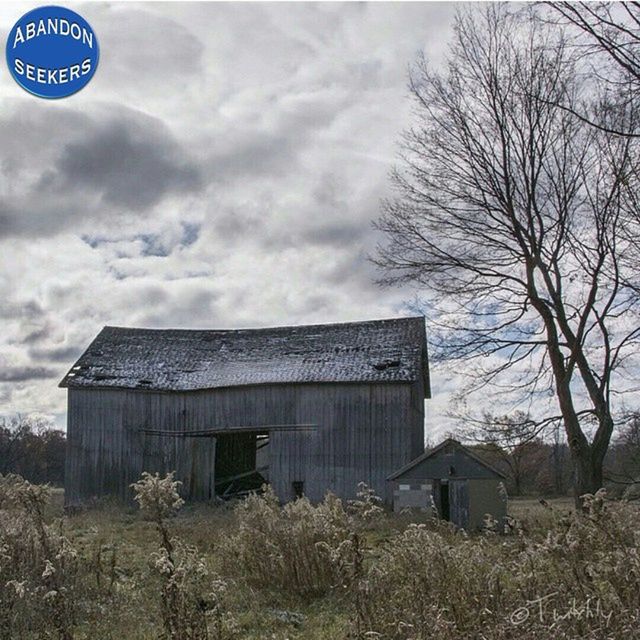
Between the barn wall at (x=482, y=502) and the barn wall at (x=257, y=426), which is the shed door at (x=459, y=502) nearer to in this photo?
the barn wall at (x=482, y=502)

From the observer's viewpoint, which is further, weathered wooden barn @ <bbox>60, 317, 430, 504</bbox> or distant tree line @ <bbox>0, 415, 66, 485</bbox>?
distant tree line @ <bbox>0, 415, 66, 485</bbox>

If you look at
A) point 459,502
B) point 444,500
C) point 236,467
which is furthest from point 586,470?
point 236,467

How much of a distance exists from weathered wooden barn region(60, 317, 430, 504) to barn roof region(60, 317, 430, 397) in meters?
0.06

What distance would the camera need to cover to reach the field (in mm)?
5199

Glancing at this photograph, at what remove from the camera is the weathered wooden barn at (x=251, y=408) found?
26703 millimetres

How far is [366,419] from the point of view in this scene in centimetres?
2672

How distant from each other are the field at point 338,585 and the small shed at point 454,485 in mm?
9613

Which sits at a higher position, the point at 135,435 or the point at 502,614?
the point at 135,435

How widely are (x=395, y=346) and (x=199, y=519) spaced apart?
30.3 ft

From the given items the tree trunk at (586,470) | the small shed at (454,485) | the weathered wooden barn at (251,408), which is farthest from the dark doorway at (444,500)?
the weathered wooden barn at (251,408)

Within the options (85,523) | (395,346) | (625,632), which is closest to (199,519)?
(85,523)

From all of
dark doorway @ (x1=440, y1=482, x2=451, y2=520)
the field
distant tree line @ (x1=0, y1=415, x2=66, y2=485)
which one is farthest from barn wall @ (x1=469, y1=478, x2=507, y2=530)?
distant tree line @ (x1=0, y1=415, x2=66, y2=485)

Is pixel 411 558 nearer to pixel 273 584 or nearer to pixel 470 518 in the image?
pixel 273 584

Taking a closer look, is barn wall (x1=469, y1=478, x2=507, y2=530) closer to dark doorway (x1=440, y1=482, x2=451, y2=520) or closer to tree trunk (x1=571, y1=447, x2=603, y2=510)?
dark doorway (x1=440, y1=482, x2=451, y2=520)
